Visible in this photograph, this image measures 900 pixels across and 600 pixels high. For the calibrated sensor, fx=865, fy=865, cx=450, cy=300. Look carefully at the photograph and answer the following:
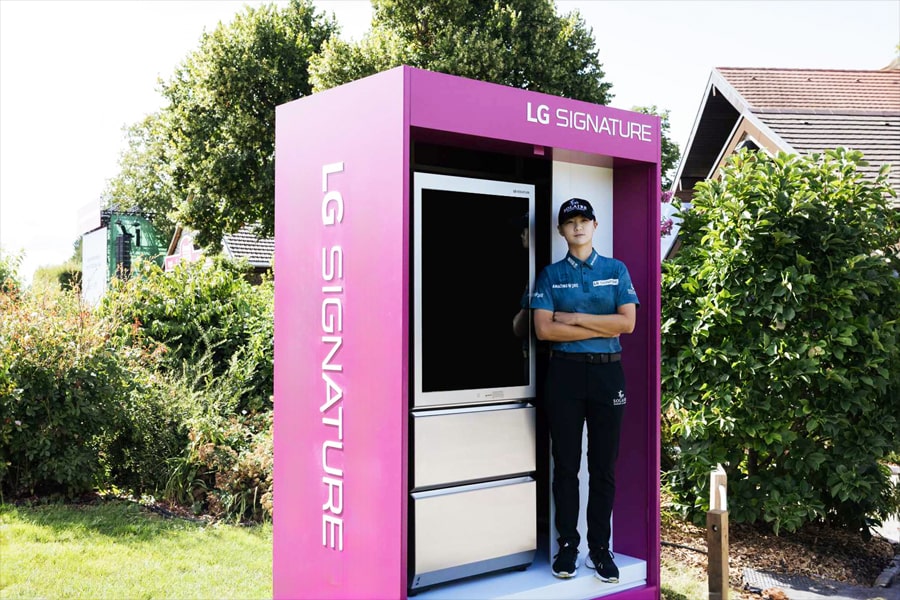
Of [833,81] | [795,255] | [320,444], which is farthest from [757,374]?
[833,81]

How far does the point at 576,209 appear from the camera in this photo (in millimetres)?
4801

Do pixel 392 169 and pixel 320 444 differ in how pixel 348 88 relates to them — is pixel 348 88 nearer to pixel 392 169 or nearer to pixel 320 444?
pixel 392 169

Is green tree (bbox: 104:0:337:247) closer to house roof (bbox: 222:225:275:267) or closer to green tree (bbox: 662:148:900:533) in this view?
house roof (bbox: 222:225:275:267)

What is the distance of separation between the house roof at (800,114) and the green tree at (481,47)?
10.0ft

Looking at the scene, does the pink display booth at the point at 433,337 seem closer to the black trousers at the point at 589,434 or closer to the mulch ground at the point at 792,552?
the black trousers at the point at 589,434

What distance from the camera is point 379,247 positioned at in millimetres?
4023

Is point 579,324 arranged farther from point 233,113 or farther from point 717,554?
point 233,113

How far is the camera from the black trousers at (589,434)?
4.75 m

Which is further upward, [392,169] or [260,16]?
[260,16]

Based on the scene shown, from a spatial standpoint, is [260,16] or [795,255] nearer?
[795,255]

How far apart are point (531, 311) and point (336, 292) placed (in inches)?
46.6

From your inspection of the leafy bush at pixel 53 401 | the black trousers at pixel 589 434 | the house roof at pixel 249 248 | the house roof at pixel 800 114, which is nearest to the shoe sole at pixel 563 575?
the black trousers at pixel 589 434

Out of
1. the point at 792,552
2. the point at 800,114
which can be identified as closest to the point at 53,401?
the point at 792,552

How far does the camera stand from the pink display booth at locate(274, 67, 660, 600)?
4004 mm
